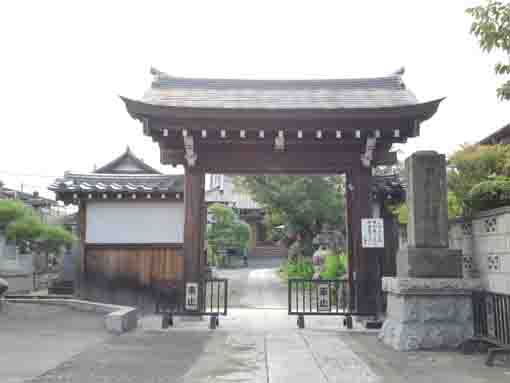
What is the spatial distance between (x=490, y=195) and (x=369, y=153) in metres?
3.14

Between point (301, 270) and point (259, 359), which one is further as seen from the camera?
point (301, 270)

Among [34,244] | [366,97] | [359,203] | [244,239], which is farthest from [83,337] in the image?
[244,239]

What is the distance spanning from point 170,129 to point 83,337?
179 inches

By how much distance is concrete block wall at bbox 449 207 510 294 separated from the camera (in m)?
7.37

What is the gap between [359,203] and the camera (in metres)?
10.7

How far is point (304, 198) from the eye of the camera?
2369 centimetres

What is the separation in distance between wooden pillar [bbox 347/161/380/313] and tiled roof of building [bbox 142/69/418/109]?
1818 mm

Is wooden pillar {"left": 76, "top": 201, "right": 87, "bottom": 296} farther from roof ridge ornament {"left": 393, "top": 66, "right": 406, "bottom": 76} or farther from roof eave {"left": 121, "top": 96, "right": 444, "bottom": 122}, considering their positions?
roof ridge ornament {"left": 393, "top": 66, "right": 406, "bottom": 76}

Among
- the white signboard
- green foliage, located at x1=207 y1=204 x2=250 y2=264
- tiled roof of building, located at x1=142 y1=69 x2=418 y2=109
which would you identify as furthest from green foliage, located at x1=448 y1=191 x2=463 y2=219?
green foliage, located at x1=207 y1=204 x2=250 y2=264

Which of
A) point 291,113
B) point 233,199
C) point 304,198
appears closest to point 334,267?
point 304,198

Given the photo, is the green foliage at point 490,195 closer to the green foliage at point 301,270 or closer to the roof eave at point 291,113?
the roof eave at point 291,113

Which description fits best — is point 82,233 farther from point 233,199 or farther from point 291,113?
point 233,199

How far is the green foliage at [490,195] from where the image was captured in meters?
7.89

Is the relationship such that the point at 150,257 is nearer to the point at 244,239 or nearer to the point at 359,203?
the point at 359,203
